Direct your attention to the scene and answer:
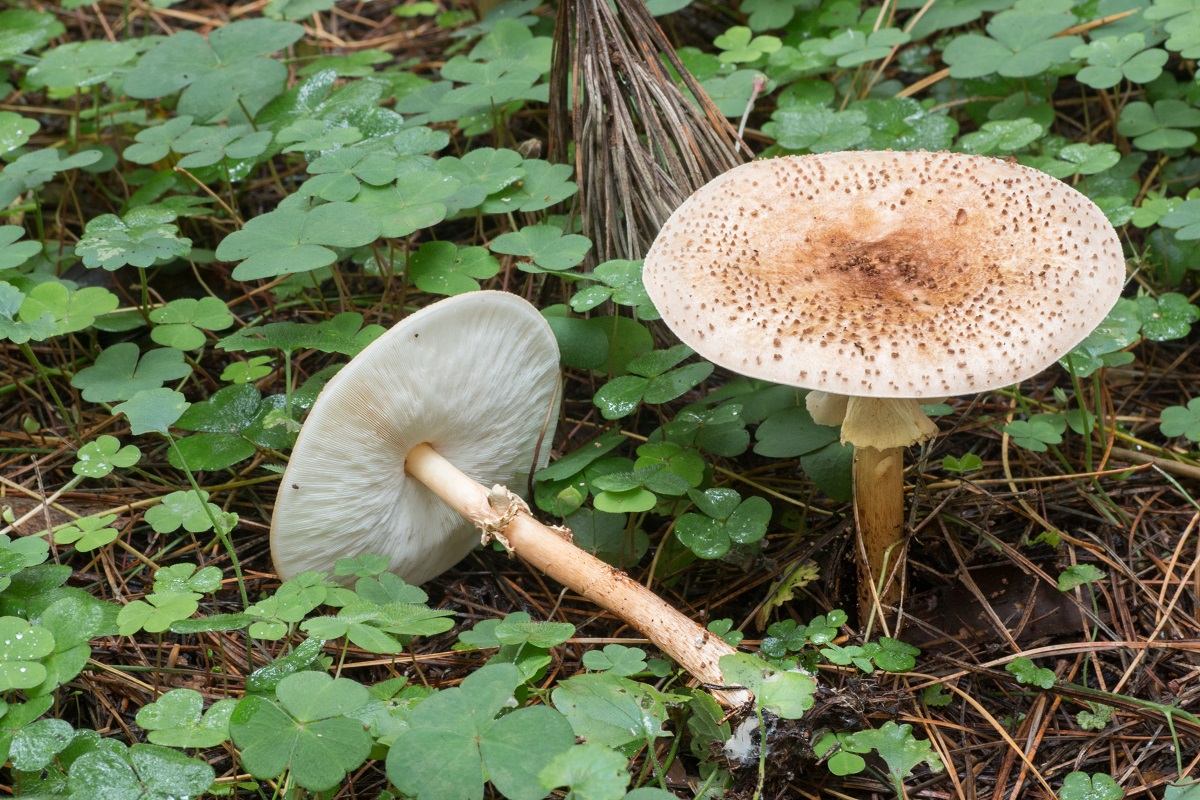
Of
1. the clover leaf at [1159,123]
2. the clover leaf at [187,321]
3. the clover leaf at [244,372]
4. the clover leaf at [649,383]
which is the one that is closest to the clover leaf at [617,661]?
the clover leaf at [649,383]

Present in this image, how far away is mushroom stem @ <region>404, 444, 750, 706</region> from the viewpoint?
2793 mm

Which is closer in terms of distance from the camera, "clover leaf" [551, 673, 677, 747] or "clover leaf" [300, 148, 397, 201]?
"clover leaf" [551, 673, 677, 747]

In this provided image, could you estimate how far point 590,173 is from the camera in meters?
3.72

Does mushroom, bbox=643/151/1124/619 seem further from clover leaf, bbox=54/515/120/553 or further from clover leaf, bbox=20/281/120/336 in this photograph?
clover leaf, bbox=20/281/120/336

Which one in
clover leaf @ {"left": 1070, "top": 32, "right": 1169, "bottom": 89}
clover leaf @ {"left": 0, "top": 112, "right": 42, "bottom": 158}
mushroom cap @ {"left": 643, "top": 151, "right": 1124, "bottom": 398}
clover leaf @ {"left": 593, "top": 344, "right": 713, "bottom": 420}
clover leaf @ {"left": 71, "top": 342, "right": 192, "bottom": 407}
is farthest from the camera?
clover leaf @ {"left": 0, "top": 112, "right": 42, "bottom": 158}

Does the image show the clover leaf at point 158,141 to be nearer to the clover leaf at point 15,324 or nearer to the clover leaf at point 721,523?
the clover leaf at point 15,324

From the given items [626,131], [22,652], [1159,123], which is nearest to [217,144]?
[626,131]

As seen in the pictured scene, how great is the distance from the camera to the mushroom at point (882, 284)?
7.89ft

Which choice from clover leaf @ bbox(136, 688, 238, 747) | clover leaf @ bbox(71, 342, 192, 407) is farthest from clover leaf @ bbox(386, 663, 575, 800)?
clover leaf @ bbox(71, 342, 192, 407)

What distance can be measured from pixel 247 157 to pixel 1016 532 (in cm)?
342

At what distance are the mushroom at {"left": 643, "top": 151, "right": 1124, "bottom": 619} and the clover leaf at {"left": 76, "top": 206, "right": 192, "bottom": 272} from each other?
6.52ft

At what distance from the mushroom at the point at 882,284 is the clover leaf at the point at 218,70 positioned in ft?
8.42

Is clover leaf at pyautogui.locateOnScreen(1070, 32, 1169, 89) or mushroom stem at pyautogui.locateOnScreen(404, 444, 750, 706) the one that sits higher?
clover leaf at pyautogui.locateOnScreen(1070, 32, 1169, 89)

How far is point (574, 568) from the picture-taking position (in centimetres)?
302
